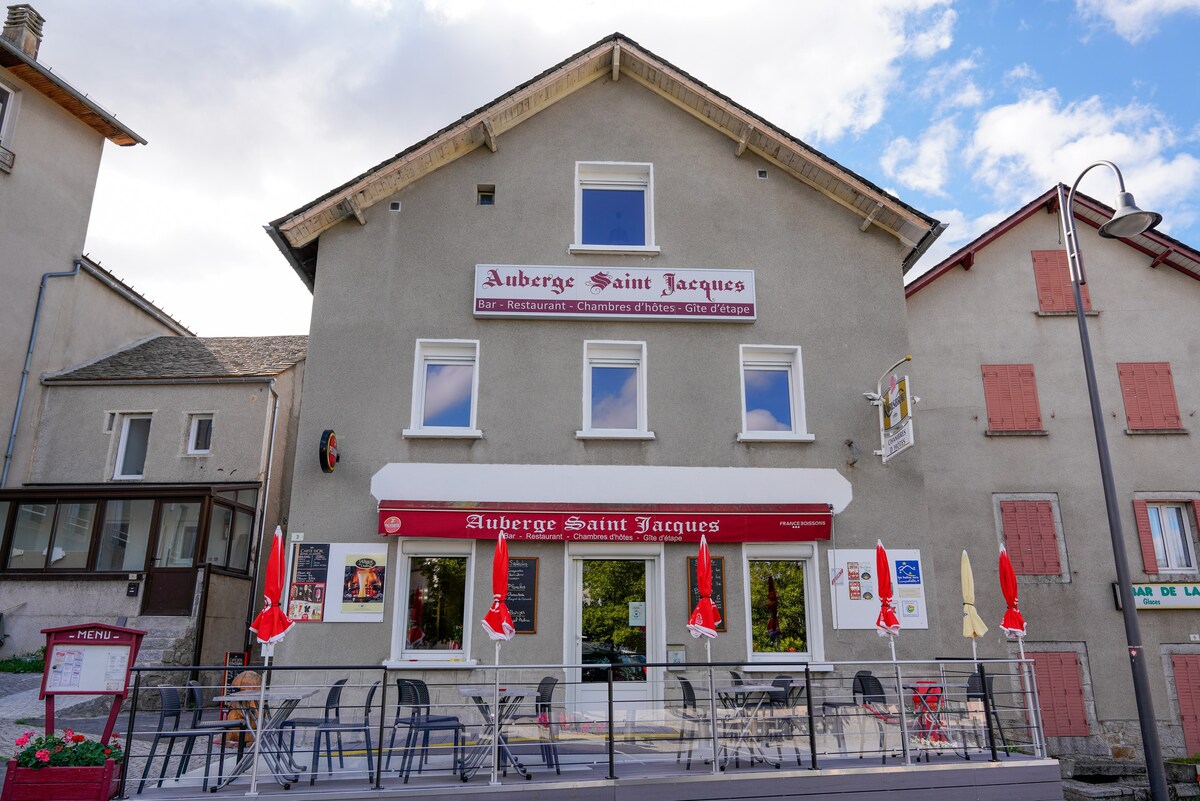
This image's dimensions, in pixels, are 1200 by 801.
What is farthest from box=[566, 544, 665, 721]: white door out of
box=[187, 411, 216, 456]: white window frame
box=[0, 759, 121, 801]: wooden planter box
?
box=[187, 411, 216, 456]: white window frame

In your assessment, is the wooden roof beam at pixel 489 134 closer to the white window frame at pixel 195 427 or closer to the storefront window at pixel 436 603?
the storefront window at pixel 436 603

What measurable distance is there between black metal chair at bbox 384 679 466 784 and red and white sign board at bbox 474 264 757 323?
6.09m

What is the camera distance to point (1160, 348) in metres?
17.5

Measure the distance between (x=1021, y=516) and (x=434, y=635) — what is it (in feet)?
36.2

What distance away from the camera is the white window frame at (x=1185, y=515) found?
16453 mm

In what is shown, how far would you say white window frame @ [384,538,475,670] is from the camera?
12.2m

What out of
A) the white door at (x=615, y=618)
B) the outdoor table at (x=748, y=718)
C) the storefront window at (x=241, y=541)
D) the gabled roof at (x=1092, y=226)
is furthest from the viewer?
the storefront window at (x=241, y=541)

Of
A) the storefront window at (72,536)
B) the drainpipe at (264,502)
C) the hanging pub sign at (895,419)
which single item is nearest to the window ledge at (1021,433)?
the hanging pub sign at (895,419)

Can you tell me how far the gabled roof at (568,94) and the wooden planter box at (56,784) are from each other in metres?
8.07

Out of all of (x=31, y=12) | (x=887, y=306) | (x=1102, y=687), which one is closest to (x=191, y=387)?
(x=31, y=12)

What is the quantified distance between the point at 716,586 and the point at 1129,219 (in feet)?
23.6

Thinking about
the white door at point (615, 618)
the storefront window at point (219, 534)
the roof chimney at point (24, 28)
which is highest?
the roof chimney at point (24, 28)

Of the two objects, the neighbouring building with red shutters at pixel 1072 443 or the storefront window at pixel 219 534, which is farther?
the storefront window at pixel 219 534

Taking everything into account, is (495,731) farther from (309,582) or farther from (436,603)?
(309,582)
